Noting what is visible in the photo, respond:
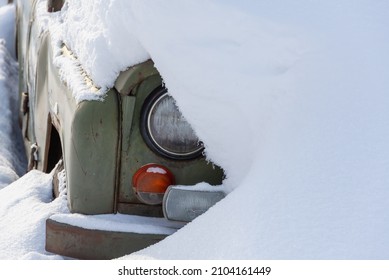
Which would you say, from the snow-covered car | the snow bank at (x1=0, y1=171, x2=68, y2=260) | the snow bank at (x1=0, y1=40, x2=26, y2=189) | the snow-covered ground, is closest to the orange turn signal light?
the snow-covered car

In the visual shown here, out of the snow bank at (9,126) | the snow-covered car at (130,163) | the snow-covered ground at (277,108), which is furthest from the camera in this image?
the snow bank at (9,126)

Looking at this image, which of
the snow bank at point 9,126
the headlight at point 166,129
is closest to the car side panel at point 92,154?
the headlight at point 166,129

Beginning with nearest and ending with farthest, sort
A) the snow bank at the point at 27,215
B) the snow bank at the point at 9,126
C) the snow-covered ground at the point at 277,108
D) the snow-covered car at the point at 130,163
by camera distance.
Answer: the snow-covered ground at the point at 277,108 < the snow-covered car at the point at 130,163 < the snow bank at the point at 27,215 < the snow bank at the point at 9,126

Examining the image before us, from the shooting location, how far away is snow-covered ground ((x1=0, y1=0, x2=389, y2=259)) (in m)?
1.88

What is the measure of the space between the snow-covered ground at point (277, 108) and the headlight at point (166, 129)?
3.1 inches

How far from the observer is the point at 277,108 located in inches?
82.8

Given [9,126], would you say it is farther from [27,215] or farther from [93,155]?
[93,155]

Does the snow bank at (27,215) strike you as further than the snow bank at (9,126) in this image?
No

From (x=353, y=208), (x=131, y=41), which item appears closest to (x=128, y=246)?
(x=131, y=41)

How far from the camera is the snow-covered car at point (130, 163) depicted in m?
2.40

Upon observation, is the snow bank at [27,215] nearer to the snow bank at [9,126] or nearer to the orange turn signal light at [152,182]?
the orange turn signal light at [152,182]

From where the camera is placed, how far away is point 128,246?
8.02 feet

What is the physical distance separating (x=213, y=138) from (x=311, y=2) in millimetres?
541

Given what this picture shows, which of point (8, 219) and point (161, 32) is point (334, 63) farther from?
point (8, 219)
